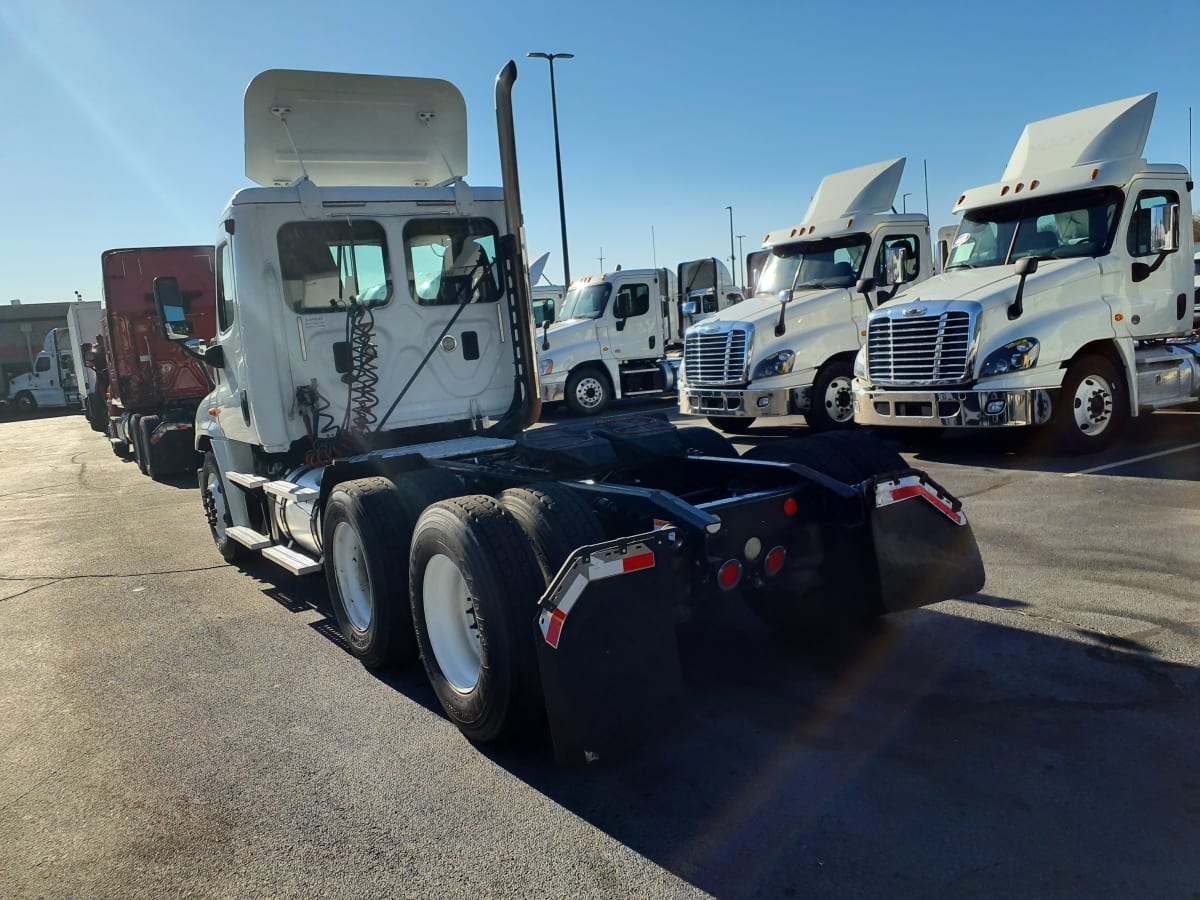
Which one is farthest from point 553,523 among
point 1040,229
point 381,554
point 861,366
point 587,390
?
point 587,390

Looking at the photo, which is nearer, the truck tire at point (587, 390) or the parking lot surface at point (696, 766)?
the parking lot surface at point (696, 766)

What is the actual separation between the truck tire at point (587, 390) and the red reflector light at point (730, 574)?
13347 millimetres

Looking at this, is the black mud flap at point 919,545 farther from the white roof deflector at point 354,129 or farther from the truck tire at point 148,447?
the truck tire at point 148,447

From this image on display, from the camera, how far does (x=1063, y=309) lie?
9406 mm

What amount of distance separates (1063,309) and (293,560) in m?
7.84

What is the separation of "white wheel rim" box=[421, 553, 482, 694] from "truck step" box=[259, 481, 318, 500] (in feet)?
5.60

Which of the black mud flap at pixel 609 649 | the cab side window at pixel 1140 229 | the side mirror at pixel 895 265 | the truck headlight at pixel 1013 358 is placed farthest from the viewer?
the side mirror at pixel 895 265

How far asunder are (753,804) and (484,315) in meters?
4.44

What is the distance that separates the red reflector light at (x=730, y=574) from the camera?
152 inches

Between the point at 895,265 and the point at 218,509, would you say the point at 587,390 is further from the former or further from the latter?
the point at 218,509

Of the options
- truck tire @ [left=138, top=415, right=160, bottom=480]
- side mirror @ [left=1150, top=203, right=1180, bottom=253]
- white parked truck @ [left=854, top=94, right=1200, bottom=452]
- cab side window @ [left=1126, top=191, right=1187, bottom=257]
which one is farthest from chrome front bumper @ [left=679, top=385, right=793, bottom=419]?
truck tire @ [left=138, top=415, right=160, bottom=480]

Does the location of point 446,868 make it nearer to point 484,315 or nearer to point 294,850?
point 294,850

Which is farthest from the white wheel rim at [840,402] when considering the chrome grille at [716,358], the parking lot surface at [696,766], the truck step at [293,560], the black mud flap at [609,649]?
the black mud flap at [609,649]

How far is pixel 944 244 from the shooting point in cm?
1664
